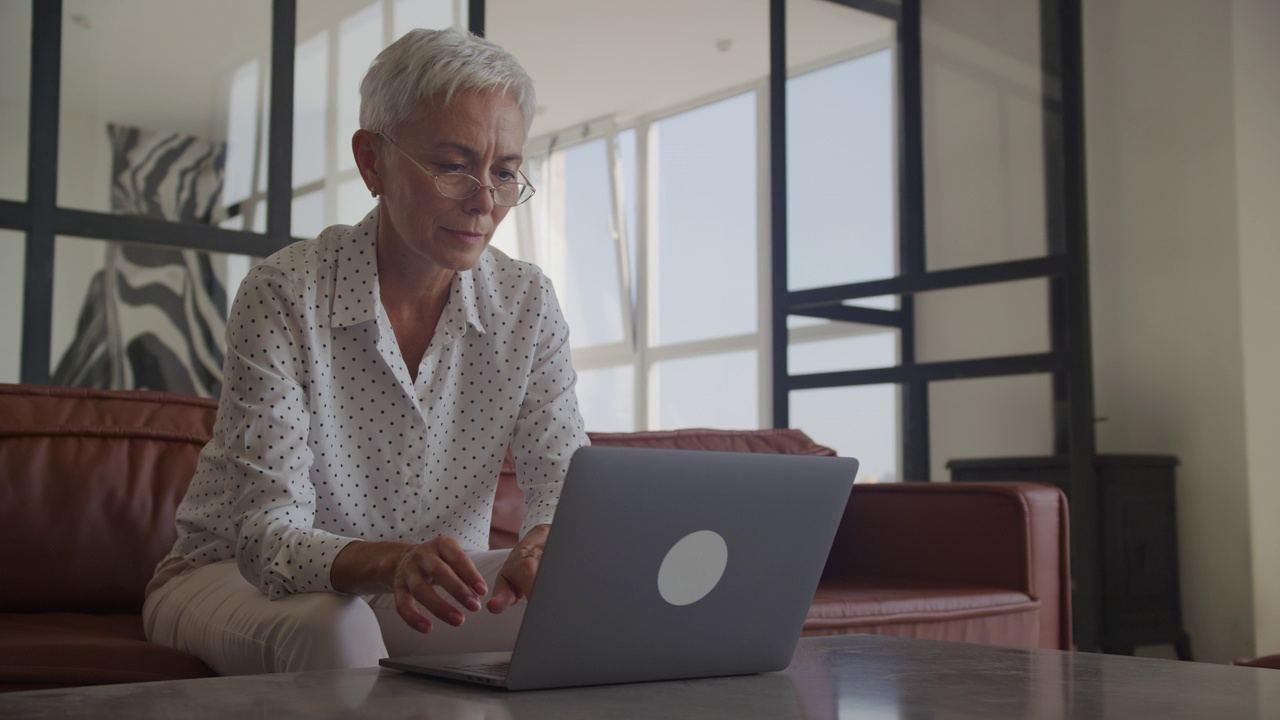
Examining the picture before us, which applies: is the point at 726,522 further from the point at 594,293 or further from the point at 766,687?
the point at 594,293

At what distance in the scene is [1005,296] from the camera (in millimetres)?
4266

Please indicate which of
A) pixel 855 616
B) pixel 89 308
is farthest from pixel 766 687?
pixel 89 308

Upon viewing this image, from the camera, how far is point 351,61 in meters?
3.37

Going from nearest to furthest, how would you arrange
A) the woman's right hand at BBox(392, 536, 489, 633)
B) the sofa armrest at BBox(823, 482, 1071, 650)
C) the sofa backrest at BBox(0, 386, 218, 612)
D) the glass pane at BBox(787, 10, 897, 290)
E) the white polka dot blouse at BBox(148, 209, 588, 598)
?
the woman's right hand at BBox(392, 536, 489, 633) → the white polka dot blouse at BBox(148, 209, 588, 598) → the sofa backrest at BBox(0, 386, 218, 612) → the sofa armrest at BBox(823, 482, 1071, 650) → the glass pane at BBox(787, 10, 897, 290)

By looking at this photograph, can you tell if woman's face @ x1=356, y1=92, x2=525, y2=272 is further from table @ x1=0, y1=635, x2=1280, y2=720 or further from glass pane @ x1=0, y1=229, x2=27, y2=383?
glass pane @ x1=0, y1=229, x2=27, y2=383

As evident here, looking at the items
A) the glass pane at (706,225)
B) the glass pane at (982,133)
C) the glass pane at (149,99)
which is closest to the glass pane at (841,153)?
the glass pane at (982,133)

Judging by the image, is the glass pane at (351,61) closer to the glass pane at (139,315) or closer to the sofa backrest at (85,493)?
the glass pane at (139,315)

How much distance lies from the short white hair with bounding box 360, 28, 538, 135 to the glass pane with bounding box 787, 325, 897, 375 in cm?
308

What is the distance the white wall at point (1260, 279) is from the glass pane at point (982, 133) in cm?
71

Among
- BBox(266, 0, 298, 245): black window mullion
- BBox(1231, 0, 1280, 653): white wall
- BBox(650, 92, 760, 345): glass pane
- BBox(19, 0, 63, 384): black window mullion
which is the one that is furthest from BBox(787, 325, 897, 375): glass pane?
BBox(650, 92, 760, 345): glass pane

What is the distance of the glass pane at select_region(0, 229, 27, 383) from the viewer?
113 inches

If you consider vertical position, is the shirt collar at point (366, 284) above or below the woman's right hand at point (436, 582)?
above

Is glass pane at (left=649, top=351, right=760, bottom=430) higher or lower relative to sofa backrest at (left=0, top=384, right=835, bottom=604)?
higher

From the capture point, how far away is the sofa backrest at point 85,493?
5.94 feet
